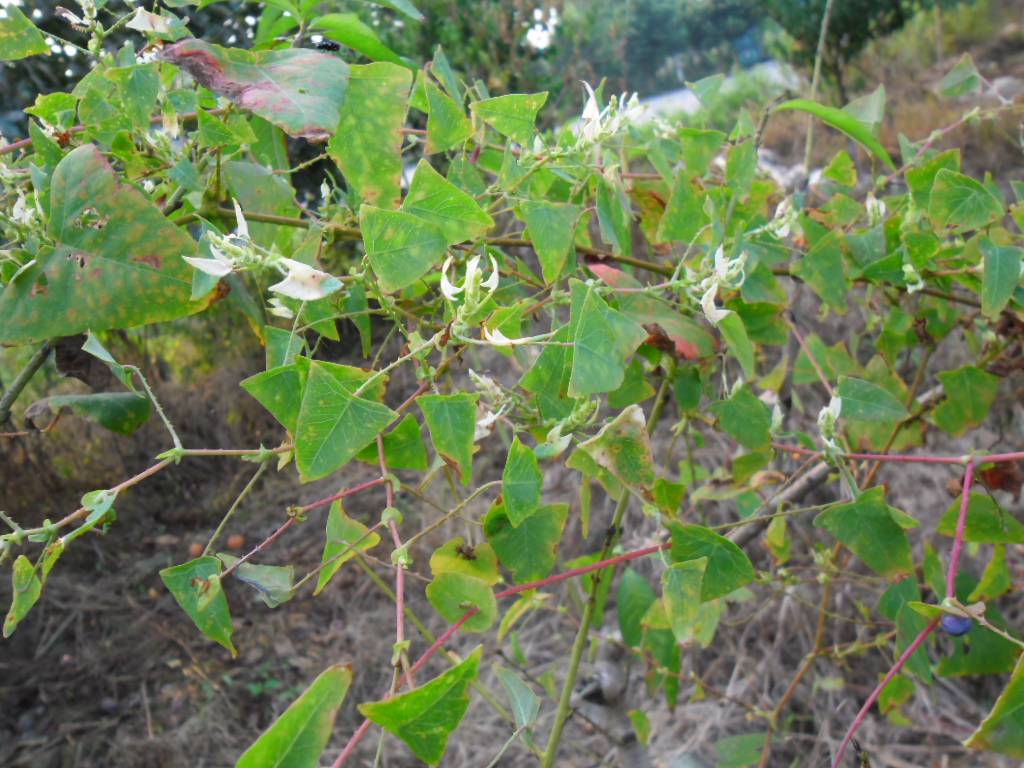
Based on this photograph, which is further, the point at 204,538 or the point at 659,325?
the point at 204,538

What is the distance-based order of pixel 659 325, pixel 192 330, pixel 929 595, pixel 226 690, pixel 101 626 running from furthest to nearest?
pixel 192 330 → pixel 101 626 → pixel 226 690 → pixel 929 595 → pixel 659 325

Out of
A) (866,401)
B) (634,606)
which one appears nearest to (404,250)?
(866,401)

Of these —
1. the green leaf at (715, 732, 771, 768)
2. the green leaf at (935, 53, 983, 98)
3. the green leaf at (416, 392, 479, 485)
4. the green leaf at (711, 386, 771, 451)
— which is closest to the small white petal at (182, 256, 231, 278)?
the green leaf at (416, 392, 479, 485)

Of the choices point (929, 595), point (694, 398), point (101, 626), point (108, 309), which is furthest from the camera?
point (101, 626)

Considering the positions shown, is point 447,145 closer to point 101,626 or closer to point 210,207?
point 210,207

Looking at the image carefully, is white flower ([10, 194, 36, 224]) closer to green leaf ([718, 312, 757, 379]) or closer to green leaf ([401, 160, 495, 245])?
green leaf ([401, 160, 495, 245])

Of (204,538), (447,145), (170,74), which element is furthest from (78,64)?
(447,145)
